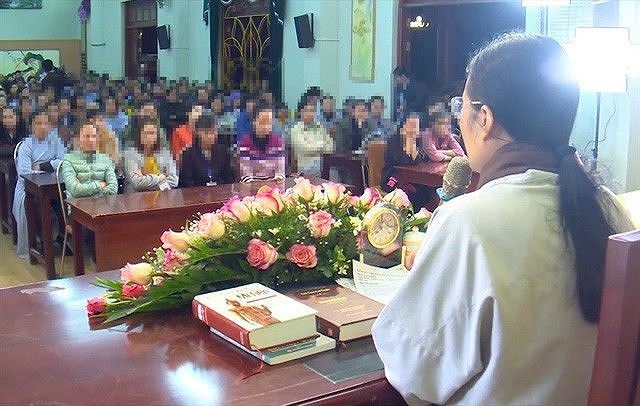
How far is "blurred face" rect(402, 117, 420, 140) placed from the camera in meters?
6.18

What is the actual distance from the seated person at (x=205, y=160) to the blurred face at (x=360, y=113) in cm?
181

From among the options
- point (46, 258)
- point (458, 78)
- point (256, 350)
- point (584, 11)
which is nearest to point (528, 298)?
point (256, 350)

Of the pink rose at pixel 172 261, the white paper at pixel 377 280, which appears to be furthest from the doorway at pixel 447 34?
the pink rose at pixel 172 261

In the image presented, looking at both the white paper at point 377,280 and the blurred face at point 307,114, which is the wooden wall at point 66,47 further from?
the white paper at point 377,280

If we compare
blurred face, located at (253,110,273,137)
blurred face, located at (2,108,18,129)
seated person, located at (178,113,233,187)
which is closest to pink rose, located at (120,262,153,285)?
seated person, located at (178,113,233,187)

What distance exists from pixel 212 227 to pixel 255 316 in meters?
0.36

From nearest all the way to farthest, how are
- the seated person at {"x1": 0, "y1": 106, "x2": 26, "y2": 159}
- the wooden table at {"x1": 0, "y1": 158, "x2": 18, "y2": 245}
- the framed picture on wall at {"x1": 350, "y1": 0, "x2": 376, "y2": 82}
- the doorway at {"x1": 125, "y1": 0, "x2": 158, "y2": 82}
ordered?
the wooden table at {"x1": 0, "y1": 158, "x2": 18, "y2": 245} → the seated person at {"x1": 0, "y1": 106, "x2": 26, "y2": 159} → the framed picture on wall at {"x1": 350, "y1": 0, "x2": 376, "y2": 82} → the doorway at {"x1": 125, "y1": 0, "x2": 158, "y2": 82}

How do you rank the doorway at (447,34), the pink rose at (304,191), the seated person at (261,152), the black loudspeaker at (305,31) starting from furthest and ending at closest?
1. the black loudspeaker at (305,31)
2. the doorway at (447,34)
3. the seated person at (261,152)
4. the pink rose at (304,191)

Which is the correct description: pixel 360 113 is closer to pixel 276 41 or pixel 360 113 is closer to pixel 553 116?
pixel 276 41

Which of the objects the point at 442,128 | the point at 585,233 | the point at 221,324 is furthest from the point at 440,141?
the point at 585,233

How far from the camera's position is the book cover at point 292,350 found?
159 cm

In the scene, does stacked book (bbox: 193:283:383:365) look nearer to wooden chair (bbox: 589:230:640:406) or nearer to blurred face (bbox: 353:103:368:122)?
wooden chair (bbox: 589:230:640:406)

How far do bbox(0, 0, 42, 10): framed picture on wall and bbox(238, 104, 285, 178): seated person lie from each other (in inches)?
438

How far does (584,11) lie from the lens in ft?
20.0
